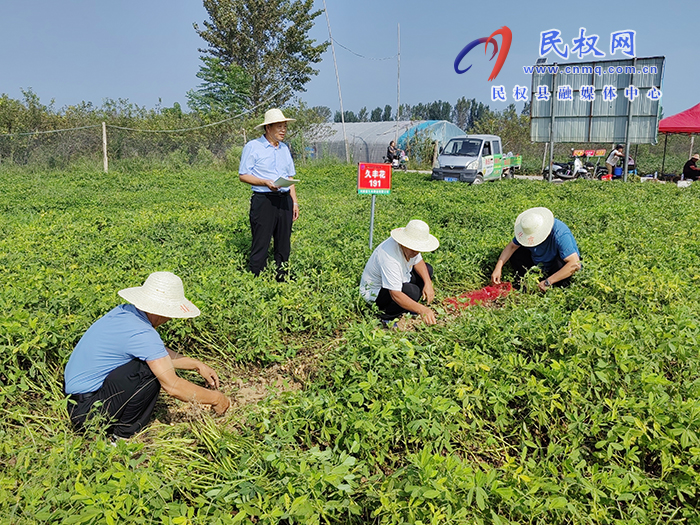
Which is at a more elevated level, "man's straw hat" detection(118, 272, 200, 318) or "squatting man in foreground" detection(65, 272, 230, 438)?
"man's straw hat" detection(118, 272, 200, 318)

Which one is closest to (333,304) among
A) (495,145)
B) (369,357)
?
(369,357)

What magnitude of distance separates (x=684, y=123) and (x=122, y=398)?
2148 centimetres

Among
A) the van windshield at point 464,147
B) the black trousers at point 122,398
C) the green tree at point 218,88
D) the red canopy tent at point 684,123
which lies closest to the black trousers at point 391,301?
the black trousers at point 122,398

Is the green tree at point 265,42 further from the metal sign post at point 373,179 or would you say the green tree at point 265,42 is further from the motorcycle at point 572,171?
the metal sign post at point 373,179

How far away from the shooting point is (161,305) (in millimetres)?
3158

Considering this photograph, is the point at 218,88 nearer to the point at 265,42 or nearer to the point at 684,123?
the point at 265,42

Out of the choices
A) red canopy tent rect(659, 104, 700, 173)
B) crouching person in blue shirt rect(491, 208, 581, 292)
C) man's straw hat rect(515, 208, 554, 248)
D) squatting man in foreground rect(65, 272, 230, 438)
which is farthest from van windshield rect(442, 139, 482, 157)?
squatting man in foreground rect(65, 272, 230, 438)

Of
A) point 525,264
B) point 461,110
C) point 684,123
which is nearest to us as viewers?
point 525,264

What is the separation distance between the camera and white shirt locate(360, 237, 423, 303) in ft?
14.8

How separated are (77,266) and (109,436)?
2946mm

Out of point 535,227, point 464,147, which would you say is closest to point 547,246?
point 535,227

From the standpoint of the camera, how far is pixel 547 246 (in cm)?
559

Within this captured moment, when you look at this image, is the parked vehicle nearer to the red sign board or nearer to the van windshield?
the van windshield

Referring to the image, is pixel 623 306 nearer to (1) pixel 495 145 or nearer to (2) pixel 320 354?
(2) pixel 320 354
